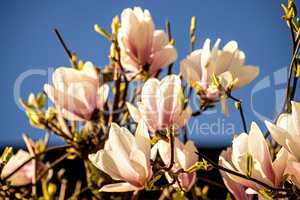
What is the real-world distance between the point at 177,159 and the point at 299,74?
0.46 feet

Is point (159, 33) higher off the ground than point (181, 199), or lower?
higher

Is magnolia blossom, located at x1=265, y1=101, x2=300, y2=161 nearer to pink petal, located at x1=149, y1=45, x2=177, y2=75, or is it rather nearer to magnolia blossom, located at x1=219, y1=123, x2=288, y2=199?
magnolia blossom, located at x1=219, y1=123, x2=288, y2=199

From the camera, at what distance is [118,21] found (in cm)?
67

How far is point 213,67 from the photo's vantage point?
610 mm

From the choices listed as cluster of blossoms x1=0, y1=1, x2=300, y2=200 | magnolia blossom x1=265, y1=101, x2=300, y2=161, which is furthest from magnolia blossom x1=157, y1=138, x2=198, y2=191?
magnolia blossom x1=265, y1=101, x2=300, y2=161

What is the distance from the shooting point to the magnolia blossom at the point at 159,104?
501 mm

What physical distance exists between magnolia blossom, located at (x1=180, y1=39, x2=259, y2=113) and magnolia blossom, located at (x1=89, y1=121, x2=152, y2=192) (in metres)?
0.18

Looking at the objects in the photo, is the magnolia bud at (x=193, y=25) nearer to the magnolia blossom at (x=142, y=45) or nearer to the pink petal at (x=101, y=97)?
the magnolia blossom at (x=142, y=45)

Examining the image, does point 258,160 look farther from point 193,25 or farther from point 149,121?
point 193,25

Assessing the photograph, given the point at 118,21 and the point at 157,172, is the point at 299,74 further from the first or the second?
the point at 118,21

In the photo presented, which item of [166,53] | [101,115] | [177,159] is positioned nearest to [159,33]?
[166,53]

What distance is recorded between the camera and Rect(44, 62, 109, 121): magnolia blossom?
61 centimetres

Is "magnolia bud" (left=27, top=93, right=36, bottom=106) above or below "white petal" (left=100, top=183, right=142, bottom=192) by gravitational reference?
above

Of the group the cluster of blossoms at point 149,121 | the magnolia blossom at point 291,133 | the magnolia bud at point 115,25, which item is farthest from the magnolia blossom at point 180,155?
the magnolia bud at point 115,25
